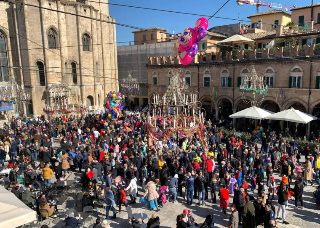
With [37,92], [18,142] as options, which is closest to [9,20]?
[37,92]

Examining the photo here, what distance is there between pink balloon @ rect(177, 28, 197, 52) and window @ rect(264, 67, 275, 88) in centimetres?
1370

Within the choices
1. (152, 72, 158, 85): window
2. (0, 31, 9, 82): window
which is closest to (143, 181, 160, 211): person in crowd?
(152, 72, 158, 85): window

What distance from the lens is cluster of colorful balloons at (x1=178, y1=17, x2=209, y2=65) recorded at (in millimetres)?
9945

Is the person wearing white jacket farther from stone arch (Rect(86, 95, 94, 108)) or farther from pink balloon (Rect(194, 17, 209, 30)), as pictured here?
stone arch (Rect(86, 95, 94, 108))

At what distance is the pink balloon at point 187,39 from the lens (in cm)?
1034

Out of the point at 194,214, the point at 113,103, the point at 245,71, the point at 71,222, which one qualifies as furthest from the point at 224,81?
the point at 71,222

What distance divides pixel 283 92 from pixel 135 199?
16107 mm

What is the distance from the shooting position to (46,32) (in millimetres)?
28875

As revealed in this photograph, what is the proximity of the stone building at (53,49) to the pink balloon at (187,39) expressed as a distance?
54.4 ft

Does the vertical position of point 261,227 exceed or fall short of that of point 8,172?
it falls short

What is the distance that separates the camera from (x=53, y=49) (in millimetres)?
29812

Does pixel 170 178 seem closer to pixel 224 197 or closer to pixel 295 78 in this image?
pixel 224 197

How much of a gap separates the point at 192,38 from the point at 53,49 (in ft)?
77.2

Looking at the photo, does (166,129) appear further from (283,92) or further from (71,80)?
(71,80)
